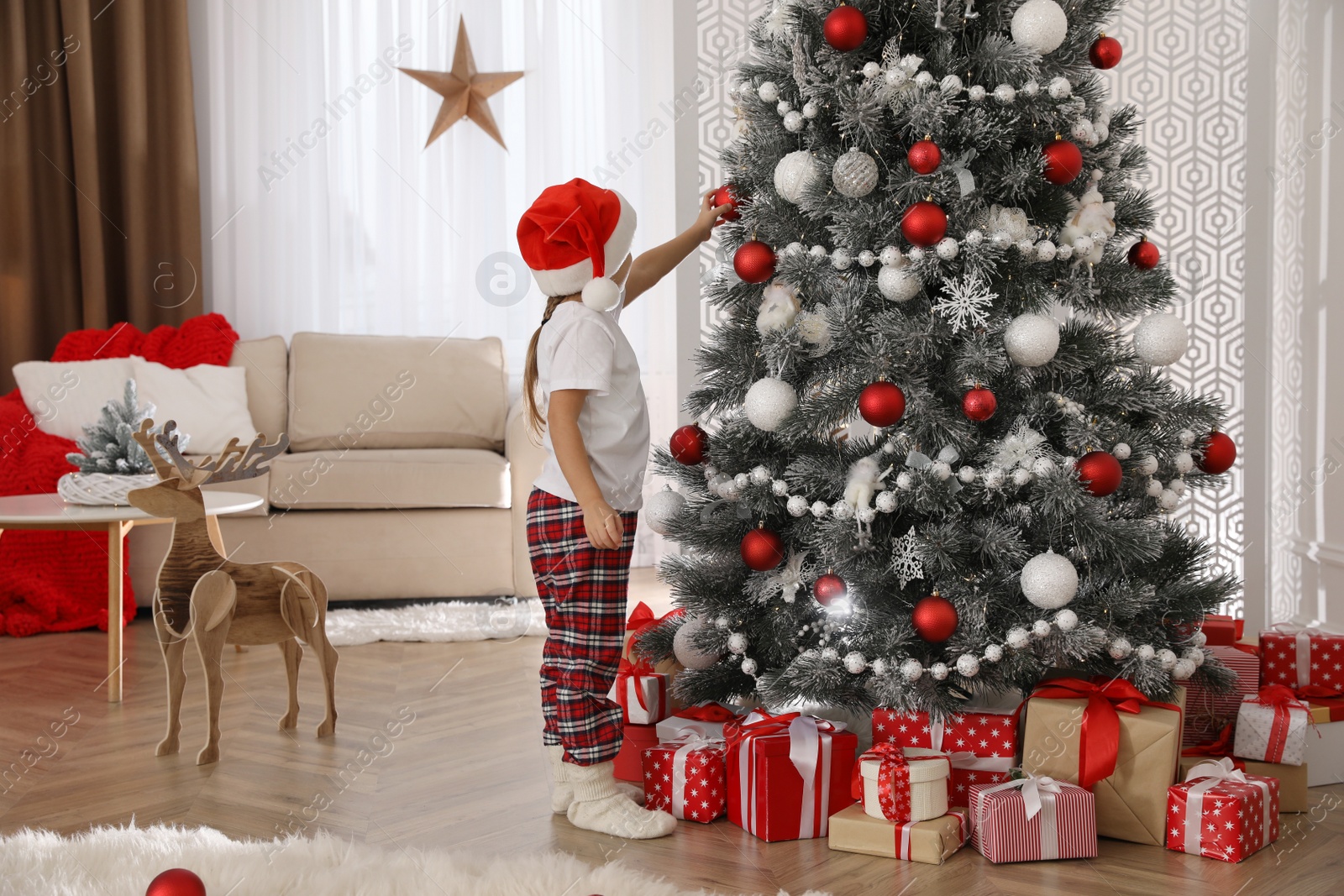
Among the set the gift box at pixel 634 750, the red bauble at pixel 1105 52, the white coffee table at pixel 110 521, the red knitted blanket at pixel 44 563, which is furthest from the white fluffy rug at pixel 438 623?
the red bauble at pixel 1105 52

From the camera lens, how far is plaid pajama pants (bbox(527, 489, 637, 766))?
1.66 m

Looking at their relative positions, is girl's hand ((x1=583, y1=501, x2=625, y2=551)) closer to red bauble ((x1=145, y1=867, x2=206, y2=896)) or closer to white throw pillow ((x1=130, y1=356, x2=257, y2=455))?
red bauble ((x1=145, y1=867, x2=206, y2=896))

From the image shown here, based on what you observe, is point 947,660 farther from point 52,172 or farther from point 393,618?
point 52,172

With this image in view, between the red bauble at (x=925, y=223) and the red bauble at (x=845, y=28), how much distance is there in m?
0.28

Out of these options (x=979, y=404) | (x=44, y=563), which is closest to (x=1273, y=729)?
(x=979, y=404)

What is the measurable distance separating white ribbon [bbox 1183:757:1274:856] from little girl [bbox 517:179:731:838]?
0.77 meters

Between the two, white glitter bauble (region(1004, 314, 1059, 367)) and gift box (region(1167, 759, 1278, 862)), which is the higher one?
white glitter bauble (region(1004, 314, 1059, 367))

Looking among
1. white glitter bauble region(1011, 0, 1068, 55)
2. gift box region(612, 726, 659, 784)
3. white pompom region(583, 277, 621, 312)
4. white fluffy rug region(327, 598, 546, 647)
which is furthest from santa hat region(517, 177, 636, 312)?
white fluffy rug region(327, 598, 546, 647)

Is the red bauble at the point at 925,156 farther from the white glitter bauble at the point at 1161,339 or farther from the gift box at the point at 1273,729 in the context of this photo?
the gift box at the point at 1273,729

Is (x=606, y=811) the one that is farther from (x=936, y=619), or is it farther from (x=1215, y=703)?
(x=1215, y=703)

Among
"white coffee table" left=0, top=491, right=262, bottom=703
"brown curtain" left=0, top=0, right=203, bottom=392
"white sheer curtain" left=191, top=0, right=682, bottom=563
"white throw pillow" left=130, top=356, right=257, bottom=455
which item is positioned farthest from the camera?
"white sheer curtain" left=191, top=0, right=682, bottom=563

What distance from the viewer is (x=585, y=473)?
62.5 inches

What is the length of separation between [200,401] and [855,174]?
2803 millimetres

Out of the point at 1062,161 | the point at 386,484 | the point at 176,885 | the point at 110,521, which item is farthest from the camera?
the point at 386,484
